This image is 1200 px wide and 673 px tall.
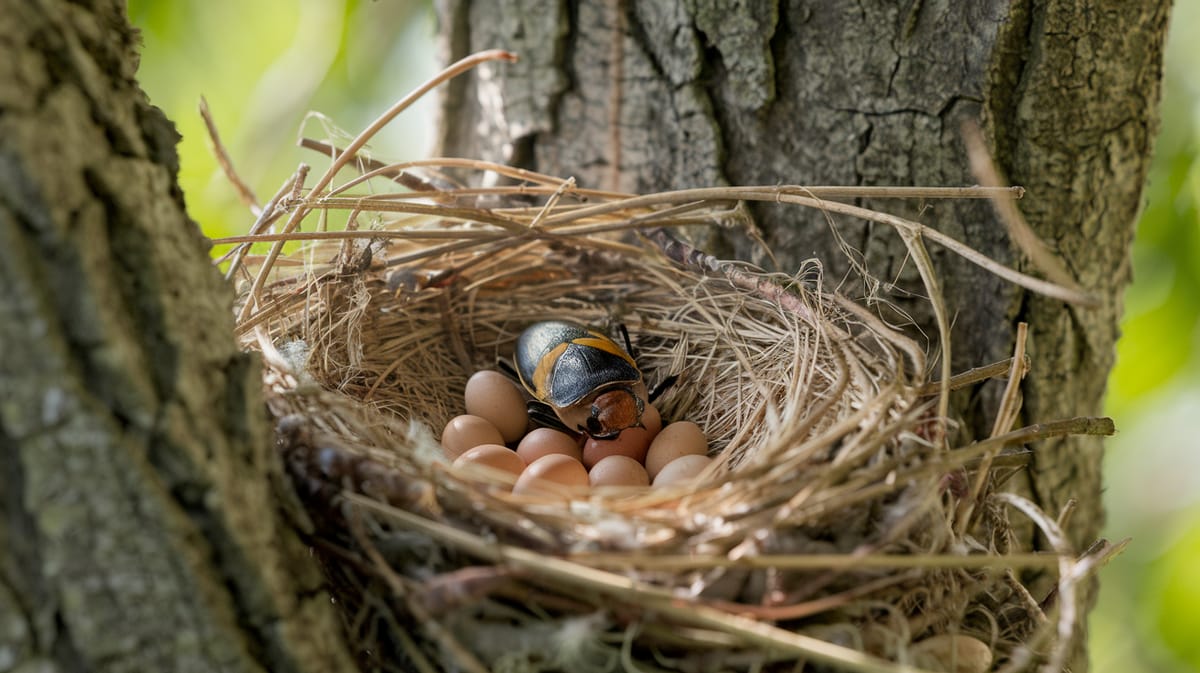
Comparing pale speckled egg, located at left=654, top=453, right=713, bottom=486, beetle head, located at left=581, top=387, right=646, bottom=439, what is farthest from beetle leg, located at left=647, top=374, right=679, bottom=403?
pale speckled egg, located at left=654, top=453, right=713, bottom=486

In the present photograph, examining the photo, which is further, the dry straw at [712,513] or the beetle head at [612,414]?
the beetle head at [612,414]

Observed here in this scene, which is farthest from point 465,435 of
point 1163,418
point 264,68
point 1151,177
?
point 1163,418

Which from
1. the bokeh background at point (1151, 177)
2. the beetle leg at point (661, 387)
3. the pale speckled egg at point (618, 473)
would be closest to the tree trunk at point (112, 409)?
the pale speckled egg at point (618, 473)

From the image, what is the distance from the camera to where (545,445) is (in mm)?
1688

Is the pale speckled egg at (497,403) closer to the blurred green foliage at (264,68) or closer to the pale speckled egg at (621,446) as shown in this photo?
the pale speckled egg at (621,446)

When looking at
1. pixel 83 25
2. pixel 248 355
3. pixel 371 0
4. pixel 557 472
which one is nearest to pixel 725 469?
pixel 557 472

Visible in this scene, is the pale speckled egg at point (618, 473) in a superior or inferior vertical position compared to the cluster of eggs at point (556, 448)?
inferior

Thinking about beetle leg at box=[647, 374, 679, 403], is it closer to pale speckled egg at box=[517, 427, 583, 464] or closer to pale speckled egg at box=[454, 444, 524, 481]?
pale speckled egg at box=[517, 427, 583, 464]

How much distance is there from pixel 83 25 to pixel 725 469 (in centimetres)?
109

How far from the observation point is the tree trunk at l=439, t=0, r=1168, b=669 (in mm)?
1557

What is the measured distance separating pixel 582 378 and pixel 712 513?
0.71m

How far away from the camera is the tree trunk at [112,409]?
0.81 m

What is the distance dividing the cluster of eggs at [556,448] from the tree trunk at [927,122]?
1.48ft

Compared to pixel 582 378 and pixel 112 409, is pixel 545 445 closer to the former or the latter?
pixel 582 378
